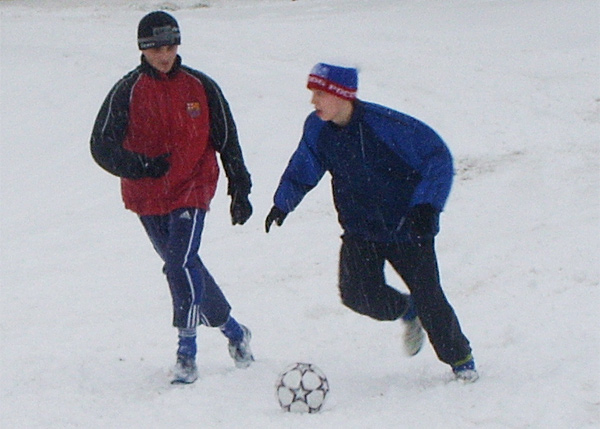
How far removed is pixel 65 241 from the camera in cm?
830

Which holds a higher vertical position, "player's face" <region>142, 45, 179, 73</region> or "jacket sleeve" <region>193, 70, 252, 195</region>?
"player's face" <region>142, 45, 179, 73</region>

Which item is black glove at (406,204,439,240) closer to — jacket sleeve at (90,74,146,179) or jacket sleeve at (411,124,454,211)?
jacket sleeve at (411,124,454,211)

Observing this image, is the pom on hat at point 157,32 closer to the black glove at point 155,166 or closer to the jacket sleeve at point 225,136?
the jacket sleeve at point 225,136

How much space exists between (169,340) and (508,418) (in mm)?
2543

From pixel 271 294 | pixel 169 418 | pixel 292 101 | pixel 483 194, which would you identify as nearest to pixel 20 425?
pixel 169 418

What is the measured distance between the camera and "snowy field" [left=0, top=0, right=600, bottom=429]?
4660 millimetres

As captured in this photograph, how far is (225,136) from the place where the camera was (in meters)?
4.98

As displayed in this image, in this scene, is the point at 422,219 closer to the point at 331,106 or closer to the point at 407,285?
the point at 407,285

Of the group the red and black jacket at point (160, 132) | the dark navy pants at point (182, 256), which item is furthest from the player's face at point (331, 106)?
the dark navy pants at point (182, 256)

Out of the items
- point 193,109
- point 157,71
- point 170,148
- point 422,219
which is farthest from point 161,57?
point 422,219

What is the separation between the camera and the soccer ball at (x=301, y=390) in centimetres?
440

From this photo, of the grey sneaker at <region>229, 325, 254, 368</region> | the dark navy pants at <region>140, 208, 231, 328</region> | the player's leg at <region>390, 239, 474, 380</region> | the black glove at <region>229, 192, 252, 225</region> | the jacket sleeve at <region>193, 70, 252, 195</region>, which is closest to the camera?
the player's leg at <region>390, 239, 474, 380</region>

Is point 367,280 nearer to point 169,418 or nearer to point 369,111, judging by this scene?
point 369,111

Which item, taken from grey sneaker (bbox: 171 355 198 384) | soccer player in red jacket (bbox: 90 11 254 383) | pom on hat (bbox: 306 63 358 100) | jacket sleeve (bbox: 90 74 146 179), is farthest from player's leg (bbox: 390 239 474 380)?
jacket sleeve (bbox: 90 74 146 179)
